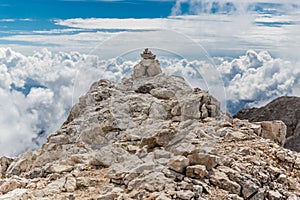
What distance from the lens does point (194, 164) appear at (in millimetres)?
18828

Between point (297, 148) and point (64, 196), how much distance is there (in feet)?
156

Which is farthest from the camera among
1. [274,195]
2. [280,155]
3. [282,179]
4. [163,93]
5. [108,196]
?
[163,93]

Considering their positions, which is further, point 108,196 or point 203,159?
point 203,159

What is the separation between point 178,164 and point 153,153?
2.55 meters

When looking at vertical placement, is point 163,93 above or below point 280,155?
above

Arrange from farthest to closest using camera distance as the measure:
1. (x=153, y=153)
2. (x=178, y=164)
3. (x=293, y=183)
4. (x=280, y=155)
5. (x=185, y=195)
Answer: (x=280, y=155) → (x=293, y=183) → (x=153, y=153) → (x=178, y=164) → (x=185, y=195)

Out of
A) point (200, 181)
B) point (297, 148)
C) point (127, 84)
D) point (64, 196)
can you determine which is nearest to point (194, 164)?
point (200, 181)

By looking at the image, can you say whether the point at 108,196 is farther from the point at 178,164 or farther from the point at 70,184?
the point at 178,164

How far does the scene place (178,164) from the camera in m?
18.2

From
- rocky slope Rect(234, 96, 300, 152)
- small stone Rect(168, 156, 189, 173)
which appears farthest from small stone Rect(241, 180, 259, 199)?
rocky slope Rect(234, 96, 300, 152)

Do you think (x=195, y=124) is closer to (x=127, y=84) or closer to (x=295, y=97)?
(x=127, y=84)

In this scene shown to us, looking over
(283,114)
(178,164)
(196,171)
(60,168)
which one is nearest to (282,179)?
(196,171)

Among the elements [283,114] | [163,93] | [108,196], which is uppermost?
[163,93]

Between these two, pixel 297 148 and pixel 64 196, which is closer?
pixel 64 196
